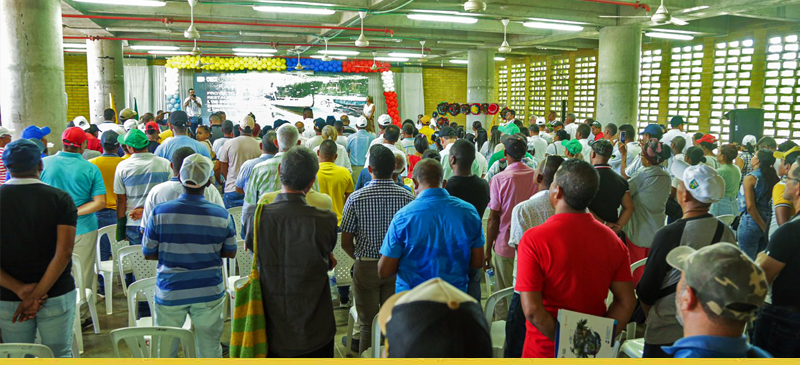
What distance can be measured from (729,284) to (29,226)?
10.2 ft

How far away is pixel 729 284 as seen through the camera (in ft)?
4.51

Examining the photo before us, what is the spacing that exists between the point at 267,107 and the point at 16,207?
712 inches

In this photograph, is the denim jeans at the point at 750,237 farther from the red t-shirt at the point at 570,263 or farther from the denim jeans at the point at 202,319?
the denim jeans at the point at 202,319

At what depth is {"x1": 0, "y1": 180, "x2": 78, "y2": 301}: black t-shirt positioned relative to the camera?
2.83 metres

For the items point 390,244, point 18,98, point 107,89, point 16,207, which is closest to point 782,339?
point 390,244

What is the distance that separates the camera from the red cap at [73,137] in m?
4.18

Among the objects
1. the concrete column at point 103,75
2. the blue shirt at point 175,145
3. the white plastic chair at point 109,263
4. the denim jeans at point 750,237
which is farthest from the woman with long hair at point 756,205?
the concrete column at point 103,75

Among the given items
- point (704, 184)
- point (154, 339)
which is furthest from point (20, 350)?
point (704, 184)

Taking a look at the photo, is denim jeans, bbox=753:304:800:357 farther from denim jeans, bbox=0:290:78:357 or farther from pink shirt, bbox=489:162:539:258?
denim jeans, bbox=0:290:78:357

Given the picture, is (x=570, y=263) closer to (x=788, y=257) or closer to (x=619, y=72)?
Result: (x=788, y=257)

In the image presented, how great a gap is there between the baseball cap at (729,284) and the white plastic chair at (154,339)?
2.12 m

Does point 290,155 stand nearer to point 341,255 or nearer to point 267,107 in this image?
point 341,255

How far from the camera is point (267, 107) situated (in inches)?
805

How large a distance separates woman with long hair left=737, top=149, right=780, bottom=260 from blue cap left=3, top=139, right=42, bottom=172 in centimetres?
552
